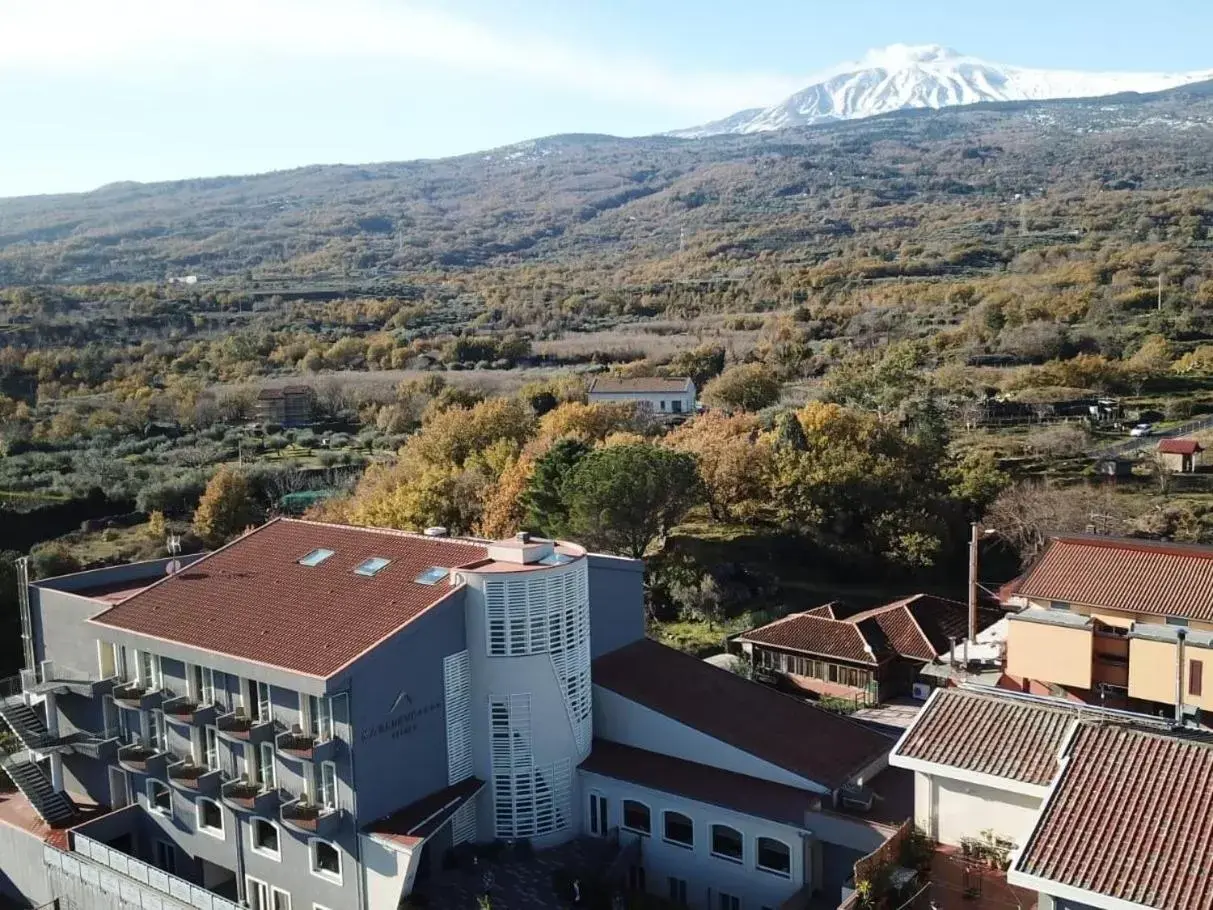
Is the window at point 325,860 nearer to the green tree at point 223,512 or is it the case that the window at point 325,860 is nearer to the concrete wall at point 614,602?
the concrete wall at point 614,602

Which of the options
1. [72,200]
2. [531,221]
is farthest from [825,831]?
[72,200]

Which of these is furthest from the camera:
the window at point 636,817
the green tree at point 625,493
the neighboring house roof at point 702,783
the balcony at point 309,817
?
the green tree at point 625,493

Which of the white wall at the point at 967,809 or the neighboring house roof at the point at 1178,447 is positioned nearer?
the white wall at the point at 967,809

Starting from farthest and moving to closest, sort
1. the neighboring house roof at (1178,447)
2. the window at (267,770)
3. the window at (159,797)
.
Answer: the neighboring house roof at (1178,447), the window at (159,797), the window at (267,770)

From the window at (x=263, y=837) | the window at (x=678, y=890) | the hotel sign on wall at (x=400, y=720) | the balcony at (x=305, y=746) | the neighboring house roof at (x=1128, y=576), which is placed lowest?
the window at (x=678, y=890)

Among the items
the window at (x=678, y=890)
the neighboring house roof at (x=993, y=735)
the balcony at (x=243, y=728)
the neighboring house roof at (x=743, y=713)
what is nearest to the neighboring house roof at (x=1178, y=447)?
the neighboring house roof at (x=743, y=713)

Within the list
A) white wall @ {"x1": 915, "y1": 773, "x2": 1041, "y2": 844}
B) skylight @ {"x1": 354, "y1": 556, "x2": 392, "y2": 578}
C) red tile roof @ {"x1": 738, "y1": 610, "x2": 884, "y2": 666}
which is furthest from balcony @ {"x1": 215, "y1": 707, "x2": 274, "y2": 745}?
red tile roof @ {"x1": 738, "y1": 610, "x2": 884, "y2": 666}
